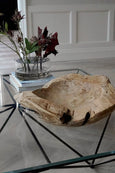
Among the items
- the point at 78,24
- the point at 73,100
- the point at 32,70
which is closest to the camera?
the point at 73,100

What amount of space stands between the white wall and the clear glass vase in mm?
2118

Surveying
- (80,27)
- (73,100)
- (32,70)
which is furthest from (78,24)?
(73,100)

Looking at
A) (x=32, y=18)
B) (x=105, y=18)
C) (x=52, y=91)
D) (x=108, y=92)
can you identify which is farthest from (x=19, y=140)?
(x=105, y=18)

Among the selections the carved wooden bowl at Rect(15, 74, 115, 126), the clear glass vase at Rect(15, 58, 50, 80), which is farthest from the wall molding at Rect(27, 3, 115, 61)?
the carved wooden bowl at Rect(15, 74, 115, 126)

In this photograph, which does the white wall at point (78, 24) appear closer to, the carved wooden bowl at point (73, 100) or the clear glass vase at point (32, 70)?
the clear glass vase at point (32, 70)

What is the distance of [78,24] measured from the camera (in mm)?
3650

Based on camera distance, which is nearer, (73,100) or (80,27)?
(73,100)

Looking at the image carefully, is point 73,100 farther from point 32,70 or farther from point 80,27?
point 80,27

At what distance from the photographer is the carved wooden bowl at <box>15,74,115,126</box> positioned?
1034 mm

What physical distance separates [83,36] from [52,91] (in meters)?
2.55

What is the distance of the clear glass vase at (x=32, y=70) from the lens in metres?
1.45

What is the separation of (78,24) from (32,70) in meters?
2.36

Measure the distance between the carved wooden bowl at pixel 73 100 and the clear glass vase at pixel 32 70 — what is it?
13 centimetres

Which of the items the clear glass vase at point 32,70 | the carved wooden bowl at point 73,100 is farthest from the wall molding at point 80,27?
the carved wooden bowl at point 73,100
